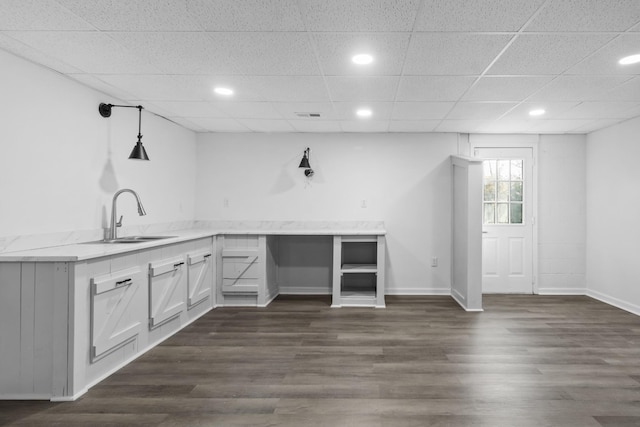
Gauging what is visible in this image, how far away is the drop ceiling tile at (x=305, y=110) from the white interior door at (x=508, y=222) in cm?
234

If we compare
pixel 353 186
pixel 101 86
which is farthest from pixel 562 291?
pixel 101 86

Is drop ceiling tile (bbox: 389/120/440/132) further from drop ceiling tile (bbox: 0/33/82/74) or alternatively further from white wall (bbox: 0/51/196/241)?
drop ceiling tile (bbox: 0/33/82/74)

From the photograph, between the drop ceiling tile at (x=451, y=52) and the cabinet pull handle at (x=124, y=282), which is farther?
the cabinet pull handle at (x=124, y=282)

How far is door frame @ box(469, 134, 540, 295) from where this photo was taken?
17.7 feet

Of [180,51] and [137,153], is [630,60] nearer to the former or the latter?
[180,51]

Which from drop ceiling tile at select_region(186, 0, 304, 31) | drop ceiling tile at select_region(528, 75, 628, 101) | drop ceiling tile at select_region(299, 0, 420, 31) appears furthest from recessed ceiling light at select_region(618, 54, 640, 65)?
drop ceiling tile at select_region(186, 0, 304, 31)

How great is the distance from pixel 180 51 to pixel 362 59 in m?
1.25

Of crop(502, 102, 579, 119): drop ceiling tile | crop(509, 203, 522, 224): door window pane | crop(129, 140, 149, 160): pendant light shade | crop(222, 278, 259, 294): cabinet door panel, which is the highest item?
crop(502, 102, 579, 119): drop ceiling tile

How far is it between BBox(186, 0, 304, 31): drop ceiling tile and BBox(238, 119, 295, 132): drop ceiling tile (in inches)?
94.9

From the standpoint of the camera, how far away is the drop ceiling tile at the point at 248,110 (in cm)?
396

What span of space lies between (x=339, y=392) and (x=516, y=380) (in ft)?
4.01

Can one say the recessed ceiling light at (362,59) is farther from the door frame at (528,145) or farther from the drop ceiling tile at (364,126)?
the door frame at (528,145)

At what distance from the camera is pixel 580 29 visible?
7.39 ft

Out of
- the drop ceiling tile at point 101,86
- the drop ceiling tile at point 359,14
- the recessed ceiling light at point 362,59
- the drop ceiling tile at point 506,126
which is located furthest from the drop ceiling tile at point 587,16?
the drop ceiling tile at point 101,86
